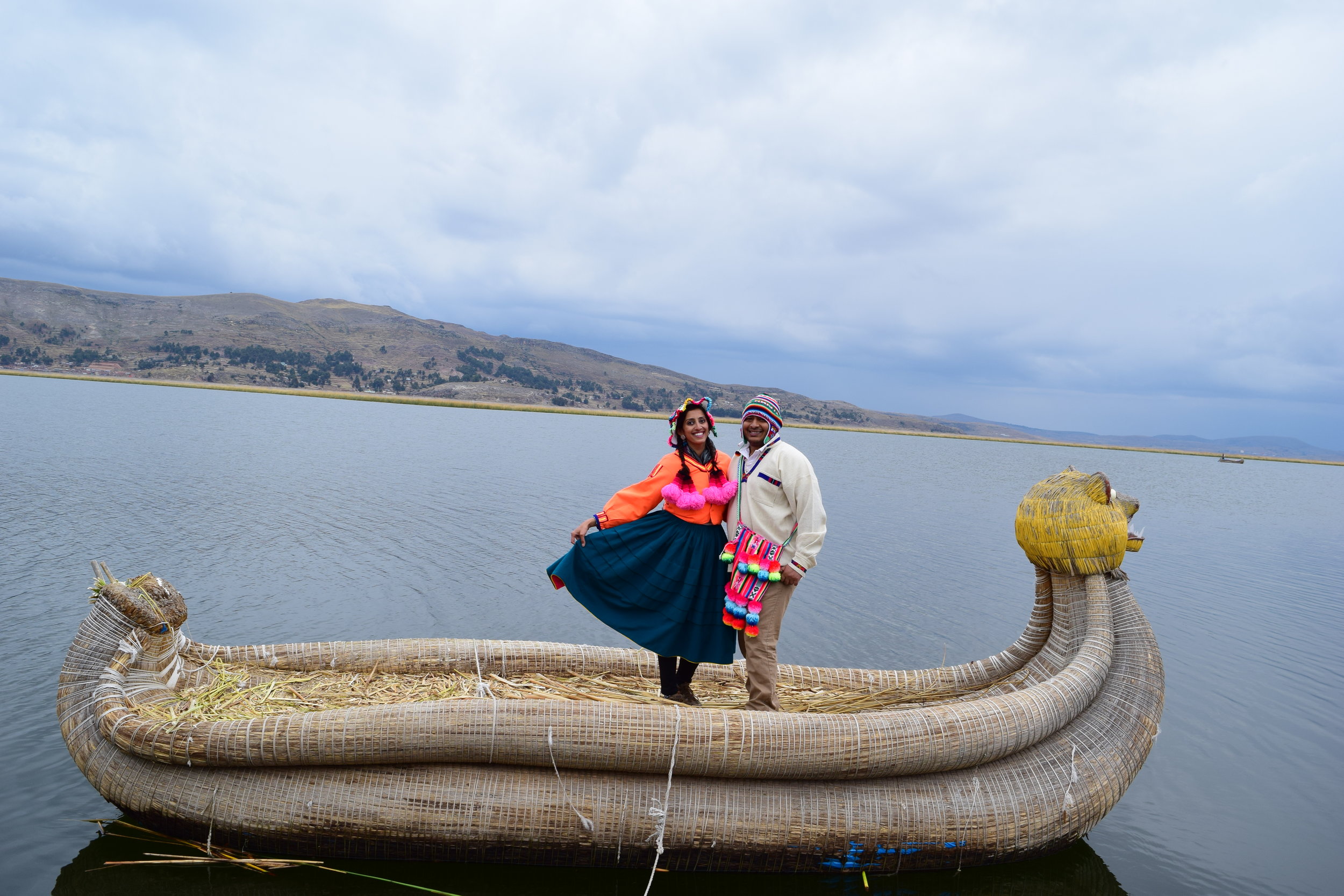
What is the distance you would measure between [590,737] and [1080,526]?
11.8ft

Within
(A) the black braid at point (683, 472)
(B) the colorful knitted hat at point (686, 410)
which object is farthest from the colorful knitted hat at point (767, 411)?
(A) the black braid at point (683, 472)

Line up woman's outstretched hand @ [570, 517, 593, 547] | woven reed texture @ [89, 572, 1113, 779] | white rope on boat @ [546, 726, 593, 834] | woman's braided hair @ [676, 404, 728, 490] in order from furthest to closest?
1. woman's outstretched hand @ [570, 517, 593, 547]
2. woman's braided hair @ [676, 404, 728, 490]
3. white rope on boat @ [546, 726, 593, 834]
4. woven reed texture @ [89, 572, 1113, 779]

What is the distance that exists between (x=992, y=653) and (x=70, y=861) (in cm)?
945

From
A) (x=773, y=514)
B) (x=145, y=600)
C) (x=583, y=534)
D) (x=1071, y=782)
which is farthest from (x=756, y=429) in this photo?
(x=145, y=600)

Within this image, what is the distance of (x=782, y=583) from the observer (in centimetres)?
465

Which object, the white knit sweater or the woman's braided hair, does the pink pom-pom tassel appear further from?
the white knit sweater

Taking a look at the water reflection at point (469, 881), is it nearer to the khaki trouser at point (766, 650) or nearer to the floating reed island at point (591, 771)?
the floating reed island at point (591, 771)

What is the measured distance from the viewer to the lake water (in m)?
4.81

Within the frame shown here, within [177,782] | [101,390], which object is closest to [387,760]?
[177,782]

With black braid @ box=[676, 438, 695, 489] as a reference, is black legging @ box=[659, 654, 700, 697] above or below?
below

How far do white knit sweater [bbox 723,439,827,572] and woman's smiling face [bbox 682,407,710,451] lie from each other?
0.28m

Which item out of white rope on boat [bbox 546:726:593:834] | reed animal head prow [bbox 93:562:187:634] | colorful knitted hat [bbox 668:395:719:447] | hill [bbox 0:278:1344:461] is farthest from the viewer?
hill [bbox 0:278:1344:461]

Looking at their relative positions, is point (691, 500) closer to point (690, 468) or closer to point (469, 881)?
point (690, 468)

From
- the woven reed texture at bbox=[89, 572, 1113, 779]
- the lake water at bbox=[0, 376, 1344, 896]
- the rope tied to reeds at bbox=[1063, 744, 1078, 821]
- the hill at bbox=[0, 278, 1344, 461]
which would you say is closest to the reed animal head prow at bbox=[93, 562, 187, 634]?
the woven reed texture at bbox=[89, 572, 1113, 779]
